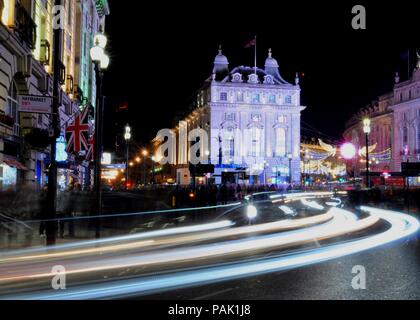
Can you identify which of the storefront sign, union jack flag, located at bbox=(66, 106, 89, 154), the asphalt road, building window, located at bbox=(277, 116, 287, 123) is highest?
building window, located at bbox=(277, 116, 287, 123)

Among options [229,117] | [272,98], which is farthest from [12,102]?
[272,98]

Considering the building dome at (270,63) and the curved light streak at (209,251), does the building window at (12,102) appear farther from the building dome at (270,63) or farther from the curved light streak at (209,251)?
the building dome at (270,63)

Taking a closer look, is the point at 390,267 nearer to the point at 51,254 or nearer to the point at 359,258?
the point at 359,258

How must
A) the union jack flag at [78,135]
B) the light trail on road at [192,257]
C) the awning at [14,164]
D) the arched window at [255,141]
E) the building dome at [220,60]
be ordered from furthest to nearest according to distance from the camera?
the building dome at [220,60] → the arched window at [255,141] → the awning at [14,164] → the union jack flag at [78,135] → the light trail on road at [192,257]

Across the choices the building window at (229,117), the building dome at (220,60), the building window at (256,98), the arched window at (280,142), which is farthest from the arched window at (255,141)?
the building dome at (220,60)

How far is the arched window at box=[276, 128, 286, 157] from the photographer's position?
112438mm

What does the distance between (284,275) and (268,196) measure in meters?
27.8

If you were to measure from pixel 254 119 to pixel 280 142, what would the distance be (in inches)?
313

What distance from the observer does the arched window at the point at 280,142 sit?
11244cm

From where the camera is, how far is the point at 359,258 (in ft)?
37.9

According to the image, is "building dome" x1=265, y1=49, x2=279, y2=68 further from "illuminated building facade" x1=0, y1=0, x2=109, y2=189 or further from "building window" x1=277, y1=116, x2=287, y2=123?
"illuminated building facade" x1=0, y1=0, x2=109, y2=189

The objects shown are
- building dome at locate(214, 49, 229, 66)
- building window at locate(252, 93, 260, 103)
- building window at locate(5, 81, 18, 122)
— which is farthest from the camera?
building dome at locate(214, 49, 229, 66)
